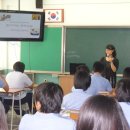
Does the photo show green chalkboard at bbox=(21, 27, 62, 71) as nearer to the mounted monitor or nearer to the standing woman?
the mounted monitor

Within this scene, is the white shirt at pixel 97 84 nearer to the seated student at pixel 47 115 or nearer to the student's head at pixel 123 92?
the student's head at pixel 123 92

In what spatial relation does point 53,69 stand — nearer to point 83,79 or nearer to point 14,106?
point 14,106

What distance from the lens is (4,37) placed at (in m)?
7.18

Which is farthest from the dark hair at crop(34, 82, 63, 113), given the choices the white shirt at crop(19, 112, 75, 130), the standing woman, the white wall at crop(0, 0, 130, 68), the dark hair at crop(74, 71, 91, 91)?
the white wall at crop(0, 0, 130, 68)

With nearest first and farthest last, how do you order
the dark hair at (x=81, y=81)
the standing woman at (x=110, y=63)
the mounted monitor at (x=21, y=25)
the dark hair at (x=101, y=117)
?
the dark hair at (x=101, y=117) → the dark hair at (x=81, y=81) → the standing woman at (x=110, y=63) → the mounted monitor at (x=21, y=25)

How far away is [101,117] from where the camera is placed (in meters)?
1.31

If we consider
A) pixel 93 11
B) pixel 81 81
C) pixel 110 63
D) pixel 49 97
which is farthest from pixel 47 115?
pixel 93 11

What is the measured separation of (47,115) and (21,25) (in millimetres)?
5389

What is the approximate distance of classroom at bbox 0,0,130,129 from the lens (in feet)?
24.6

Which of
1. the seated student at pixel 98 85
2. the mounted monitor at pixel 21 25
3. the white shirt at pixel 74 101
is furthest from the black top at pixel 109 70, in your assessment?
the white shirt at pixel 74 101

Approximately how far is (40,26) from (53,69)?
1.19m

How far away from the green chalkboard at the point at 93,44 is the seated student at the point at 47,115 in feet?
17.3

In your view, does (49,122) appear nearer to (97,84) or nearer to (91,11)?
(97,84)

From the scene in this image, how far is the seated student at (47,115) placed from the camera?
2.23 metres
